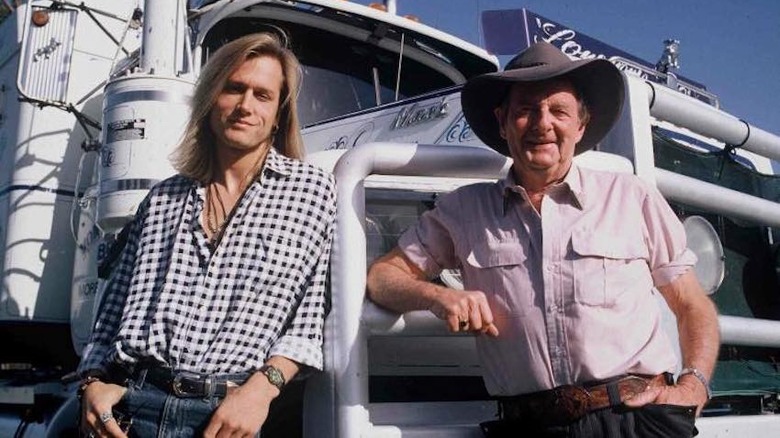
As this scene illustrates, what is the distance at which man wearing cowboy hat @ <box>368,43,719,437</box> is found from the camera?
1.77m

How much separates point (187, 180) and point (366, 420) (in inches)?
34.4

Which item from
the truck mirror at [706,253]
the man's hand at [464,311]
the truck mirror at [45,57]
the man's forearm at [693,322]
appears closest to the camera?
the man's hand at [464,311]

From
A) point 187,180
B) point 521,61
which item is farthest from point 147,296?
point 521,61

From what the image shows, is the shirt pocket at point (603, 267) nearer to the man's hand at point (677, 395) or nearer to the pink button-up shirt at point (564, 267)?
the pink button-up shirt at point (564, 267)

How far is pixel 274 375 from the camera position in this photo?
180 centimetres

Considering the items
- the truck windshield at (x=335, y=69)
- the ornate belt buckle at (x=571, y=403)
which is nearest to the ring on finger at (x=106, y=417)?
the ornate belt buckle at (x=571, y=403)

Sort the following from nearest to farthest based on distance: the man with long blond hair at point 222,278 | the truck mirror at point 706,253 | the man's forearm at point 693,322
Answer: the man with long blond hair at point 222,278 → the man's forearm at point 693,322 → the truck mirror at point 706,253

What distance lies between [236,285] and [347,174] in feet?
1.33

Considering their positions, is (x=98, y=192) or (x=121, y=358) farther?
(x=98, y=192)

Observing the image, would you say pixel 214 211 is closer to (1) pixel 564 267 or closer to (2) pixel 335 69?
(1) pixel 564 267

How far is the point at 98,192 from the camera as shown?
Answer: 13.8 feet

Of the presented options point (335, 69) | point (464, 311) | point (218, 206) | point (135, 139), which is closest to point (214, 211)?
point (218, 206)

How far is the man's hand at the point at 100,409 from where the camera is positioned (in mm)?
1841

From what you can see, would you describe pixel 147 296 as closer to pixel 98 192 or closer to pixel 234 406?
pixel 234 406
